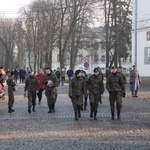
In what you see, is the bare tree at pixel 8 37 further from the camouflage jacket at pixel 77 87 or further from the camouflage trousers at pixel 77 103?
the camouflage trousers at pixel 77 103

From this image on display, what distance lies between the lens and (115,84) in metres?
13.1

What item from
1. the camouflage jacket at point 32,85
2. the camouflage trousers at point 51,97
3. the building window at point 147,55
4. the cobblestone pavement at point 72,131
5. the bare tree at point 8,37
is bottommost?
the cobblestone pavement at point 72,131

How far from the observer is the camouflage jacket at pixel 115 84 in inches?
516

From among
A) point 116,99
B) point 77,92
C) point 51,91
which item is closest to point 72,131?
point 77,92

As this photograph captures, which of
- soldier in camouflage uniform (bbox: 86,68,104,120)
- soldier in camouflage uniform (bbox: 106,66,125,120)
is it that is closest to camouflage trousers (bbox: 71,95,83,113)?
soldier in camouflage uniform (bbox: 86,68,104,120)

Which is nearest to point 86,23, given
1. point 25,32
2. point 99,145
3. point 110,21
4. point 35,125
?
point 110,21

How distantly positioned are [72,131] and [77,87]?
2.82 m

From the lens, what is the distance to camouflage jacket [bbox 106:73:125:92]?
13.1 metres

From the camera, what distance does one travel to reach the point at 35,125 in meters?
11.8

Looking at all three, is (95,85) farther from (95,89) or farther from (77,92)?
(77,92)

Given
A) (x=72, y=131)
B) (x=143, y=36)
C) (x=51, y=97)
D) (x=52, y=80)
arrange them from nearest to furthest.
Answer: (x=72, y=131) → (x=51, y=97) → (x=52, y=80) → (x=143, y=36)

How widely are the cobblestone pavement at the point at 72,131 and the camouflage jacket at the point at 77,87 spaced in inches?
35.0

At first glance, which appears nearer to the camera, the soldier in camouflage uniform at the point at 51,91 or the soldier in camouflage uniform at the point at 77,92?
the soldier in camouflage uniform at the point at 77,92

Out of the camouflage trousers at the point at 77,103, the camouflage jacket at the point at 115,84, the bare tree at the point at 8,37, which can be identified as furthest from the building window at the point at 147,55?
the bare tree at the point at 8,37
